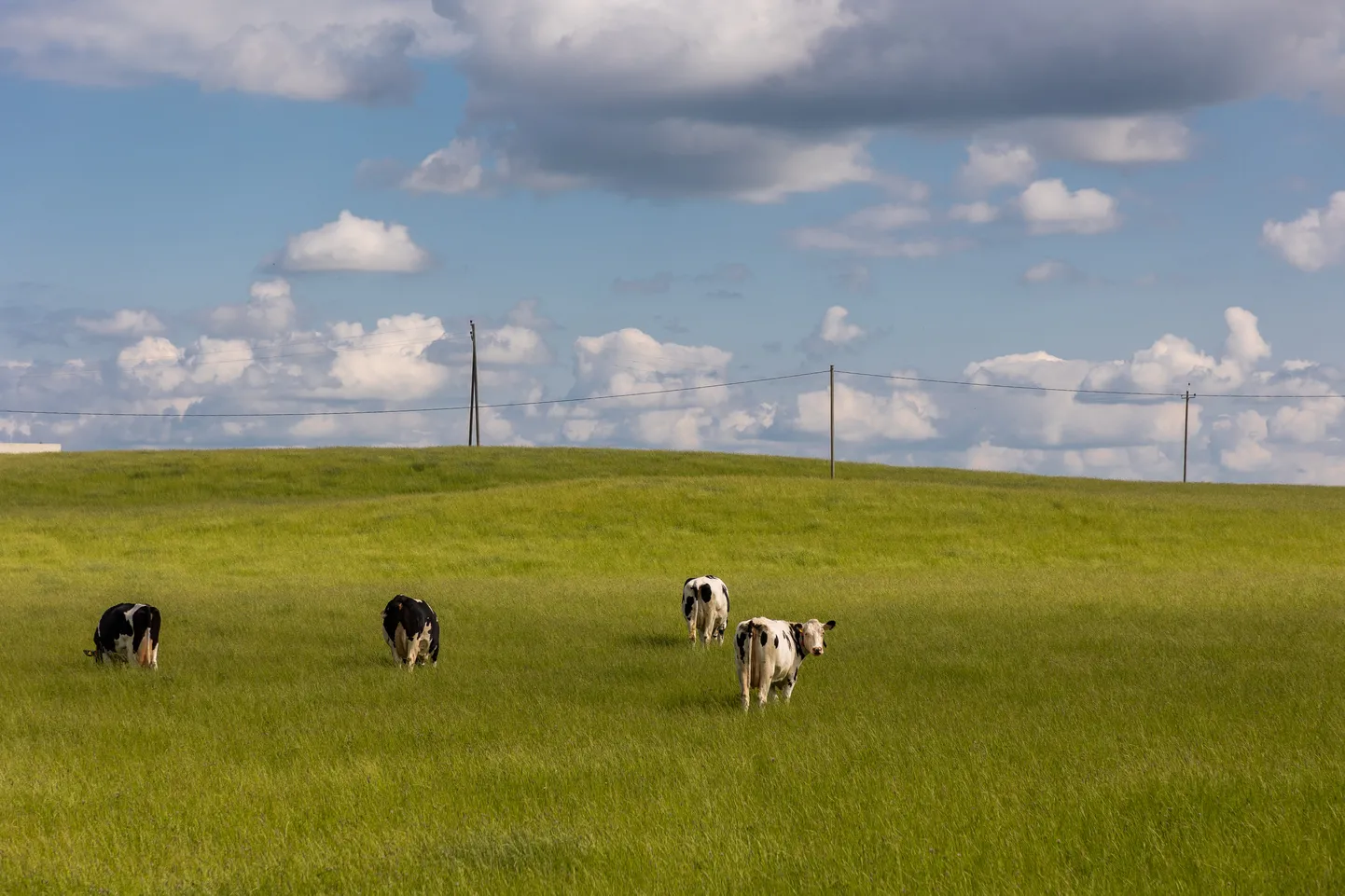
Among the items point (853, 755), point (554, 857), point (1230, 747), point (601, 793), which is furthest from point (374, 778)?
point (1230, 747)


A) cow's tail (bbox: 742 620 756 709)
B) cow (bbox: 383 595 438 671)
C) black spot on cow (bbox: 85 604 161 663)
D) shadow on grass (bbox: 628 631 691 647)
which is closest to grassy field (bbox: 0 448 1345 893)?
shadow on grass (bbox: 628 631 691 647)

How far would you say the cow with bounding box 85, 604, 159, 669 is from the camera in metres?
19.7

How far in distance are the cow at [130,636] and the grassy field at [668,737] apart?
0.46m

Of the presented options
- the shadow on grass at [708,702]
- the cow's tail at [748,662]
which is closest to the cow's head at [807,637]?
the cow's tail at [748,662]

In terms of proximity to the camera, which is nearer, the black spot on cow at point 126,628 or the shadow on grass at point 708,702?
the shadow on grass at point 708,702

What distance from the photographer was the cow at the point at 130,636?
19672mm

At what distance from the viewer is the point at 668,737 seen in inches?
524

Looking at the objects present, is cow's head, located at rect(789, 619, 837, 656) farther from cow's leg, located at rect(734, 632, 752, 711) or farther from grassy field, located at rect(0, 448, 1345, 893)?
cow's leg, located at rect(734, 632, 752, 711)

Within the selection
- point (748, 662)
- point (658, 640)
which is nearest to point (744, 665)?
point (748, 662)

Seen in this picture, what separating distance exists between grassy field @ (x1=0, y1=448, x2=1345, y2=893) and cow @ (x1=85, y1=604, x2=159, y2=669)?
0.46 m

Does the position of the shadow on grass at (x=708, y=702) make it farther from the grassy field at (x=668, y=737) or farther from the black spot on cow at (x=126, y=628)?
the black spot on cow at (x=126, y=628)

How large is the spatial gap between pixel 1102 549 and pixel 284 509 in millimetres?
35182

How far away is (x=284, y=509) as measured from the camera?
52875 millimetres

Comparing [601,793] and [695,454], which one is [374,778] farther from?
[695,454]
